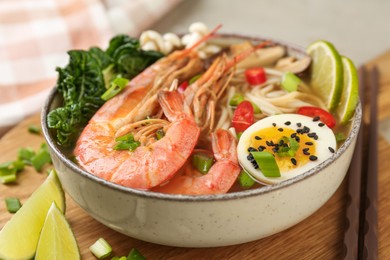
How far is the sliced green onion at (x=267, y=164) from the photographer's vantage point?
2.00 metres

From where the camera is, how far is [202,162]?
212 centimetres

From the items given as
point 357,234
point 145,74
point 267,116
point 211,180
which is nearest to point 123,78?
point 145,74

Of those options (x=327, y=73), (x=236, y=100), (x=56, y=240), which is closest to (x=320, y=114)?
(x=327, y=73)

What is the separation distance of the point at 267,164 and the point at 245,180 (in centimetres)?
10

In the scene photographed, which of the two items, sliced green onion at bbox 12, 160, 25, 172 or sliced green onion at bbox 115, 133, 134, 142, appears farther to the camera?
sliced green onion at bbox 12, 160, 25, 172

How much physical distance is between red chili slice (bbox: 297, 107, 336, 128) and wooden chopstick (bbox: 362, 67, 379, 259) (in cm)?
29

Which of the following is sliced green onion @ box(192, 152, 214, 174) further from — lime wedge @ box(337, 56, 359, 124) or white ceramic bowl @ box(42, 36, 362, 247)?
lime wedge @ box(337, 56, 359, 124)

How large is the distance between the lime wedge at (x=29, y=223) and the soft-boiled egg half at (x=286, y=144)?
0.77 meters

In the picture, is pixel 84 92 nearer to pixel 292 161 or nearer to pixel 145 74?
pixel 145 74

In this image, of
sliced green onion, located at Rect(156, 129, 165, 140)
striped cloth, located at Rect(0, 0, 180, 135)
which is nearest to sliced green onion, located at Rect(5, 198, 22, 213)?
sliced green onion, located at Rect(156, 129, 165, 140)

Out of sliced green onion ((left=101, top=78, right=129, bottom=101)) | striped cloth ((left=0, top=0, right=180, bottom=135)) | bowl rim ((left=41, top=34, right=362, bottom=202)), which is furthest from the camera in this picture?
striped cloth ((left=0, top=0, right=180, bottom=135))

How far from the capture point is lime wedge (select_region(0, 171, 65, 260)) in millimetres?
1988

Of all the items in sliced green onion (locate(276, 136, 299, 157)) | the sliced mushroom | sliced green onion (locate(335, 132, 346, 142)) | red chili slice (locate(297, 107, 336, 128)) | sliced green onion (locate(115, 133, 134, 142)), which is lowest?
sliced green onion (locate(335, 132, 346, 142))

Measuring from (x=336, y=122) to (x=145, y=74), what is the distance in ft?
2.90
